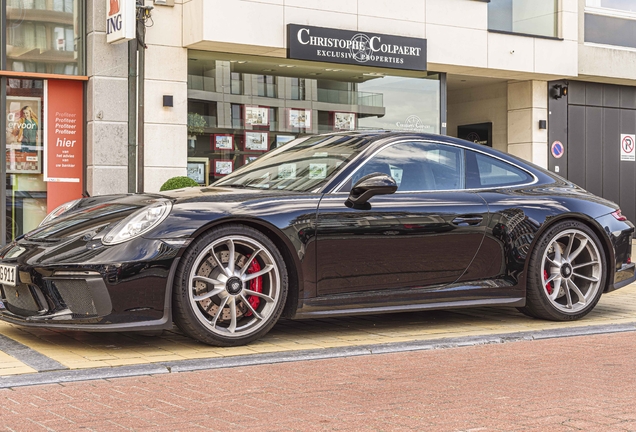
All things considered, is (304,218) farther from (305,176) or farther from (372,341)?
(372,341)

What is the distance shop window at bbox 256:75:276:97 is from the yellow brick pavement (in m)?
8.17

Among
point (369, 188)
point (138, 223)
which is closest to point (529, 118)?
point (369, 188)

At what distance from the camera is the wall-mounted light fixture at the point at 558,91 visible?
18266 millimetres

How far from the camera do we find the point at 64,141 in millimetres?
13492

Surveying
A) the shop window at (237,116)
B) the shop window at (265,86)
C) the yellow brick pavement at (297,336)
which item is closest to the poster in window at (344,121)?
the shop window at (265,86)

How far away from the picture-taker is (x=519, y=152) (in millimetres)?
18297

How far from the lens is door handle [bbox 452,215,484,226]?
20.9ft

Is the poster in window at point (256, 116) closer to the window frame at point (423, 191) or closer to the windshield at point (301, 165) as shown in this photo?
the windshield at point (301, 165)

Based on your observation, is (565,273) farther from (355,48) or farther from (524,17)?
(524,17)

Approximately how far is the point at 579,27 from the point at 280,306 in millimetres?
14242

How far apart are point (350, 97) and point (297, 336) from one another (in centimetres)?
1024

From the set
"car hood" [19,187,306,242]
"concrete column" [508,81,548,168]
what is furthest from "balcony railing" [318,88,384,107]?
"car hood" [19,187,306,242]

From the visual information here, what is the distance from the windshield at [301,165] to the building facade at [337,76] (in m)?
6.93

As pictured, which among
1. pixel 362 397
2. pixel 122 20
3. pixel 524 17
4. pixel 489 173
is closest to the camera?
pixel 362 397
